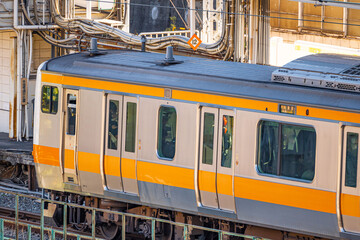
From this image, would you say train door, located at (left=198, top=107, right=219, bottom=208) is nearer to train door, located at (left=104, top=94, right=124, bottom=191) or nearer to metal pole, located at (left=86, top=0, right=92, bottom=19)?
train door, located at (left=104, top=94, right=124, bottom=191)

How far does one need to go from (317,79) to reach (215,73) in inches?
74.0

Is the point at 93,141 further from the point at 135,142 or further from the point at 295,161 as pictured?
the point at 295,161

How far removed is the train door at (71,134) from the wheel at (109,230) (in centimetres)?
107

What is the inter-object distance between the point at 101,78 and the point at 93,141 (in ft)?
3.62

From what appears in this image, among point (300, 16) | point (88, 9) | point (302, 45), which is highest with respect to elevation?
point (88, 9)

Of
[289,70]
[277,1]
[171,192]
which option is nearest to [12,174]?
[277,1]

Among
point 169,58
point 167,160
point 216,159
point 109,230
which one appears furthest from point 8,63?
point 216,159

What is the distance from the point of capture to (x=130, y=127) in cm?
1310

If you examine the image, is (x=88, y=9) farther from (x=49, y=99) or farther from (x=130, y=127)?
(x=130, y=127)

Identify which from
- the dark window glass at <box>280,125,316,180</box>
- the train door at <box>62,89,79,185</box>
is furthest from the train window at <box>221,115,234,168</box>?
the train door at <box>62,89,79,185</box>

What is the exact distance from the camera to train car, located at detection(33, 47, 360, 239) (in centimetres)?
1107

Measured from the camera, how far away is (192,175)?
40.5 feet

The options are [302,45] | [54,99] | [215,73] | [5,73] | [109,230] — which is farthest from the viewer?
[5,73]

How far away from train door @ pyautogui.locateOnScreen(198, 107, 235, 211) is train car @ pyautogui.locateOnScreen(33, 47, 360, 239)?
2cm
